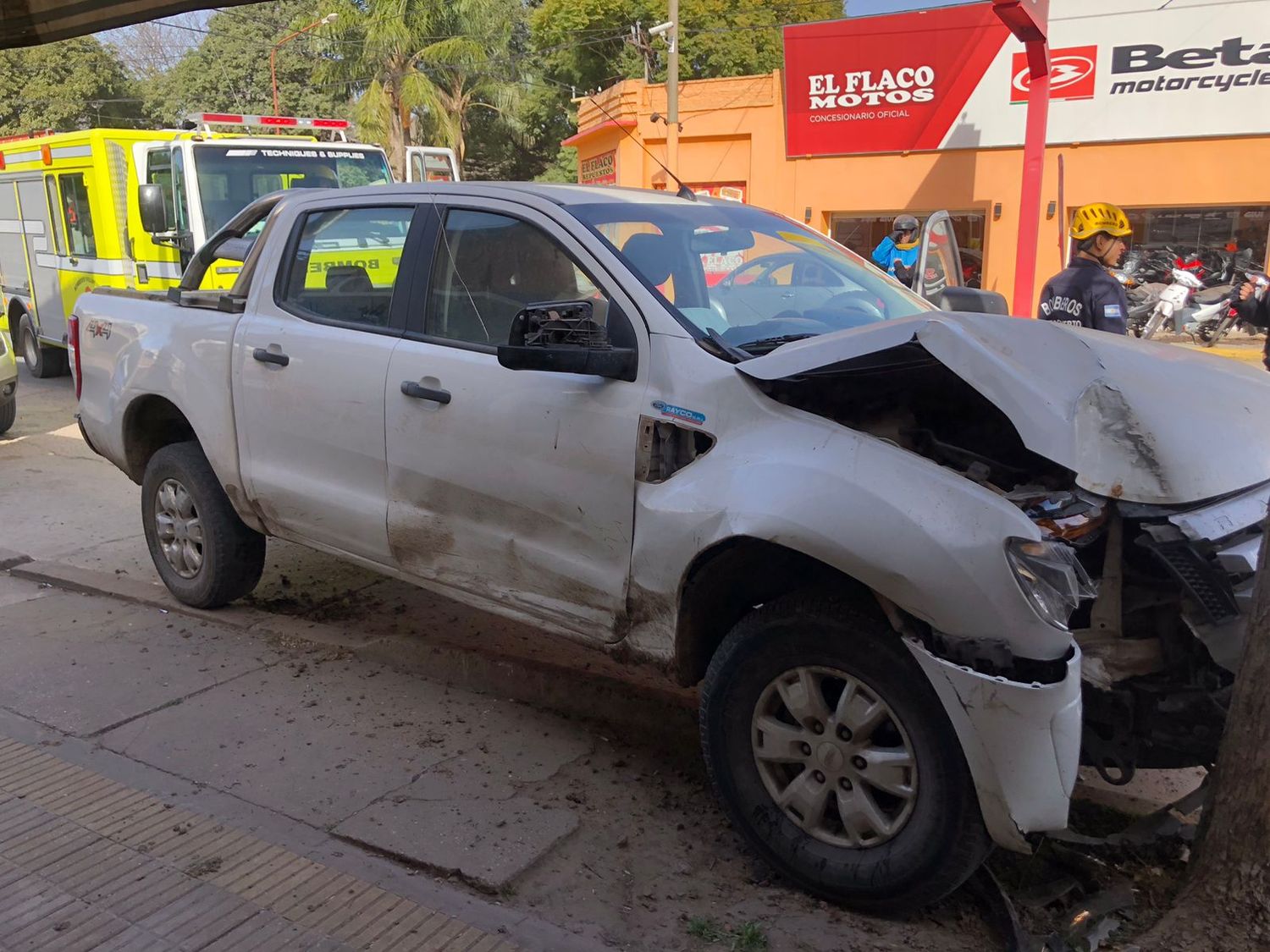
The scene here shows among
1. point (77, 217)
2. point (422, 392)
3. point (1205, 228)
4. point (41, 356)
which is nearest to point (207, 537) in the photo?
point (422, 392)

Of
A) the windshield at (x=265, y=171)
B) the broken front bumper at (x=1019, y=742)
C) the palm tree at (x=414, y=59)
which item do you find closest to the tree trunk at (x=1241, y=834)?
the broken front bumper at (x=1019, y=742)

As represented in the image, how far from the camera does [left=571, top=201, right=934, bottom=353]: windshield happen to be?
11.1ft

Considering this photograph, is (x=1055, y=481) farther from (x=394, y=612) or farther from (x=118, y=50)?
(x=118, y=50)

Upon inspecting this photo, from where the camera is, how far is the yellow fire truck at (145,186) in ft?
34.1

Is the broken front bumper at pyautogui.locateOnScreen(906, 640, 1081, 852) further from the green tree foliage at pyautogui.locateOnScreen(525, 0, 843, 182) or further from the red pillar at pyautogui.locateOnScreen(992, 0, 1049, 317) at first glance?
the green tree foliage at pyautogui.locateOnScreen(525, 0, 843, 182)

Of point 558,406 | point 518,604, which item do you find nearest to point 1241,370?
point 558,406

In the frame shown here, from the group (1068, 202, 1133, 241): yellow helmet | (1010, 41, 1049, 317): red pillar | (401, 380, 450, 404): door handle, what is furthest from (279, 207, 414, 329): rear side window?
(1010, 41, 1049, 317): red pillar

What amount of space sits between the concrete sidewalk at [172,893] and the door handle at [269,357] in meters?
1.75

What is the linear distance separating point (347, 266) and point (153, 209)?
7.00m

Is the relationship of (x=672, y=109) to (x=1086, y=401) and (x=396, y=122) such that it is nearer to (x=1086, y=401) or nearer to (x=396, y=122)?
(x=396, y=122)

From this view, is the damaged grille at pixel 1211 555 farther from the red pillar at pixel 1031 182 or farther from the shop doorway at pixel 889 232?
the shop doorway at pixel 889 232

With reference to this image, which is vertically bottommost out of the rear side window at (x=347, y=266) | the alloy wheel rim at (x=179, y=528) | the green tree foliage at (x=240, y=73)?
the alloy wheel rim at (x=179, y=528)

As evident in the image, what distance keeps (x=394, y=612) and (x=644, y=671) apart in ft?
4.88

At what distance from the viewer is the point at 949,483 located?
8.45 ft
